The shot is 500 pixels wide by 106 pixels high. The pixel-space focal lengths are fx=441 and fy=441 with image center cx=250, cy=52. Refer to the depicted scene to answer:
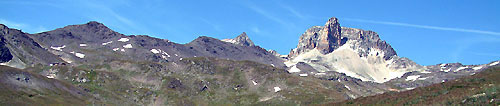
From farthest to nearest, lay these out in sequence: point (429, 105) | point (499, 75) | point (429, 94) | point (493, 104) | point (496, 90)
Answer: point (499, 75), point (429, 94), point (429, 105), point (496, 90), point (493, 104)

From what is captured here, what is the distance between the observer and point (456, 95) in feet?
192

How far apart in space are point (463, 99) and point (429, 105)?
15.9 feet

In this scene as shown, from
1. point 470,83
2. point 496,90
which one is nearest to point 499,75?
point 470,83

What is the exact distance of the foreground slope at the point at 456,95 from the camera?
51766 millimetres

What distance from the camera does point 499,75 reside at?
75125 mm

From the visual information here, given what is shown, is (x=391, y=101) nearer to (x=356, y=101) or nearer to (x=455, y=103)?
(x=356, y=101)

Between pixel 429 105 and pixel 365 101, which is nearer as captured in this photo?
pixel 429 105

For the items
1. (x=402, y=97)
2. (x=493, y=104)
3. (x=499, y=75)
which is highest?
(x=499, y=75)

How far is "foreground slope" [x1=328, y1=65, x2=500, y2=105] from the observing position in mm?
51766

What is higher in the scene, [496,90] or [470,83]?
[470,83]

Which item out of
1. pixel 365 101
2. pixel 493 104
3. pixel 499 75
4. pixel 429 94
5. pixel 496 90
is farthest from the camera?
pixel 365 101

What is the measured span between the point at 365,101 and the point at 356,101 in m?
3.17

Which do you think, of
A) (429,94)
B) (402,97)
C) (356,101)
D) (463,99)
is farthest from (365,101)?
Result: (463,99)

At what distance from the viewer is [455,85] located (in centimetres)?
7219
